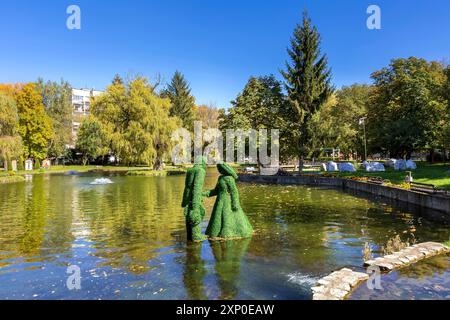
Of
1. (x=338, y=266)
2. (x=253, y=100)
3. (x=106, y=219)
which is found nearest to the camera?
(x=338, y=266)

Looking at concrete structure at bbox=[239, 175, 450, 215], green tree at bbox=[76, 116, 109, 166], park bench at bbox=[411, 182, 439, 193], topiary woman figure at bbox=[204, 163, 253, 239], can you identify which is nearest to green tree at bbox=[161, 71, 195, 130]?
green tree at bbox=[76, 116, 109, 166]

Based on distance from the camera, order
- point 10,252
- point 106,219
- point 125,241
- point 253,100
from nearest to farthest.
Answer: point 10,252, point 125,241, point 106,219, point 253,100

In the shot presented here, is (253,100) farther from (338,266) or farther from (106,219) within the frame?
(338,266)

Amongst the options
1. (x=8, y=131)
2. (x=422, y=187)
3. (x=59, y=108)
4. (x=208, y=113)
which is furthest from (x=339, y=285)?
(x=208, y=113)

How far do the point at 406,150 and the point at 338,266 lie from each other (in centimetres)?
4149

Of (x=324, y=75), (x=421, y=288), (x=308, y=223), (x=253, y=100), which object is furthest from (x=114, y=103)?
(x=421, y=288)

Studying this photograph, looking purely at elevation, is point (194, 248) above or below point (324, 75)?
below

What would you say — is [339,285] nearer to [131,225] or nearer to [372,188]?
[131,225]

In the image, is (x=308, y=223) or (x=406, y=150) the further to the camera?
(x=406, y=150)

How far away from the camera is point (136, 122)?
166ft

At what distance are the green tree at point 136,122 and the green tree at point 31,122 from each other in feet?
50.1

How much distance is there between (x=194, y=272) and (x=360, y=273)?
154 inches

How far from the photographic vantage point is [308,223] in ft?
52.0

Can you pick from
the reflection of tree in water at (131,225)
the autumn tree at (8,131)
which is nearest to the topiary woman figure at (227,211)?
the reflection of tree in water at (131,225)
